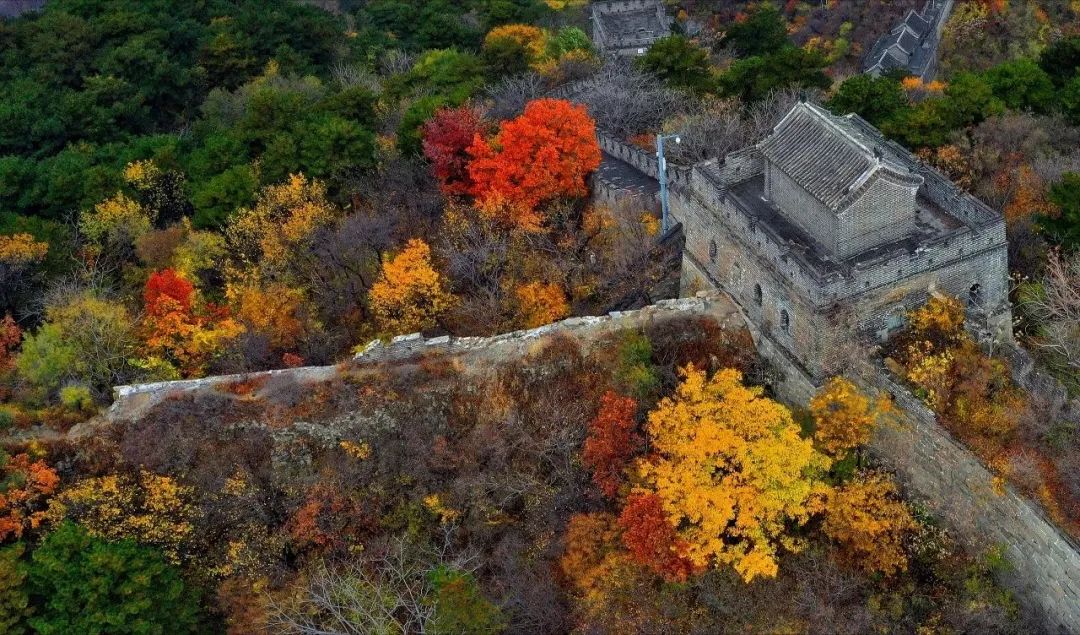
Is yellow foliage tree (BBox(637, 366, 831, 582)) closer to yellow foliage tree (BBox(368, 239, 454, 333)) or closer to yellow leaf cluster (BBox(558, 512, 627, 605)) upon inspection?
yellow leaf cluster (BBox(558, 512, 627, 605))

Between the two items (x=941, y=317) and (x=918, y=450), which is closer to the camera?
(x=918, y=450)

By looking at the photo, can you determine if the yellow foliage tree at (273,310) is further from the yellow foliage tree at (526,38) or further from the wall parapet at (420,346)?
the yellow foliage tree at (526,38)

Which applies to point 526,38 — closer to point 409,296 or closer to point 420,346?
point 409,296

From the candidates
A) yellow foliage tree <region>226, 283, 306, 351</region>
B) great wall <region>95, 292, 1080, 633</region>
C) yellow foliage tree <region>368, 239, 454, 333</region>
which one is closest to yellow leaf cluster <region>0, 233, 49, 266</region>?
yellow foliage tree <region>226, 283, 306, 351</region>

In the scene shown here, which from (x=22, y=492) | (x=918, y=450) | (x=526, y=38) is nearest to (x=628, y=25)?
(x=526, y=38)

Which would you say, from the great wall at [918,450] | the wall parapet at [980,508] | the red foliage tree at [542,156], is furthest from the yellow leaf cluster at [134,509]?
the wall parapet at [980,508]

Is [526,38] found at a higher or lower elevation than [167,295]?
lower
